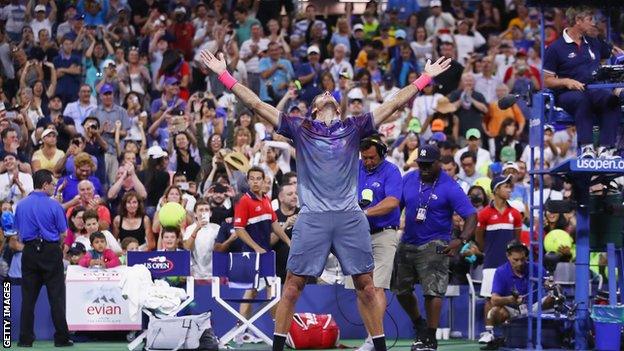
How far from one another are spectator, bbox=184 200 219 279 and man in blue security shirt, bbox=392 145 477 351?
3137mm

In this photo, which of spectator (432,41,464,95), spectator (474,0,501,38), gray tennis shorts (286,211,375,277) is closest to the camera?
gray tennis shorts (286,211,375,277)

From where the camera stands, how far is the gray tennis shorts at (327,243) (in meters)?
12.5

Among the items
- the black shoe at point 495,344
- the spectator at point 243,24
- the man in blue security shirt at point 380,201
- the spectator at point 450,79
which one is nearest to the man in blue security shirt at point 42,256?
the man in blue security shirt at point 380,201

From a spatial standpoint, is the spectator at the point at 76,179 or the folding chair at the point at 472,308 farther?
the spectator at the point at 76,179

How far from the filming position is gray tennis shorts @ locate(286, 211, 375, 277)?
12523 millimetres

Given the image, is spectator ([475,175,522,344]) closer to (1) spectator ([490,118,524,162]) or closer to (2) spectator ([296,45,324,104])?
(1) spectator ([490,118,524,162])

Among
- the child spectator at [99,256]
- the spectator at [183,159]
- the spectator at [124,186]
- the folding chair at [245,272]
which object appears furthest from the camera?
the spectator at [183,159]

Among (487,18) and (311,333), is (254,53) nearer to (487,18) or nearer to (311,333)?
(487,18)

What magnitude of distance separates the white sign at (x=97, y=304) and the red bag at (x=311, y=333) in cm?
208

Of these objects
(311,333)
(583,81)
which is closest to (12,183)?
(311,333)

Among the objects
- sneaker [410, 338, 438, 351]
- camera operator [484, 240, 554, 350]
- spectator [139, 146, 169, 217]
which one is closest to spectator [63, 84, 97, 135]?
spectator [139, 146, 169, 217]

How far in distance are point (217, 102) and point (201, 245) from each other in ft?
18.5

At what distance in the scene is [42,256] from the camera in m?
16.7

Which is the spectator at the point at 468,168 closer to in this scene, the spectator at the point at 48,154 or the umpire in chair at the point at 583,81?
the spectator at the point at 48,154
